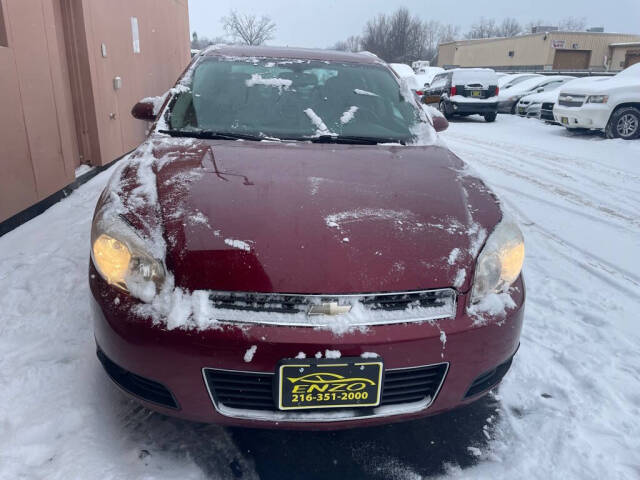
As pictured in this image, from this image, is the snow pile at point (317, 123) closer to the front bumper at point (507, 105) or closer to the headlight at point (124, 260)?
the headlight at point (124, 260)

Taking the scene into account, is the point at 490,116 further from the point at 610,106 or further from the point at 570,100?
the point at 610,106

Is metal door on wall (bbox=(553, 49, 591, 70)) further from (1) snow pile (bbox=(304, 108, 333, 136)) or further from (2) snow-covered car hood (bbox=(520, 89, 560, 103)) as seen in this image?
(1) snow pile (bbox=(304, 108, 333, 136))

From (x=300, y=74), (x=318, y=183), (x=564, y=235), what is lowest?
(x=564, y=235)

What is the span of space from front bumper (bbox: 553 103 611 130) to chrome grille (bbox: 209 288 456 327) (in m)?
9.90

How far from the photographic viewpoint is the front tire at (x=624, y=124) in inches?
380

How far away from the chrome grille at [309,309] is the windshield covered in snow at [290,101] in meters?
1.25

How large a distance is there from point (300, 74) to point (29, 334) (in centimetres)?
211

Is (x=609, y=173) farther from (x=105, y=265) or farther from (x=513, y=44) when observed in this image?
(x=513, y=44)

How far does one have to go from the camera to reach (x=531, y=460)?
199 centimetres

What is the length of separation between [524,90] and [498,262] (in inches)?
653

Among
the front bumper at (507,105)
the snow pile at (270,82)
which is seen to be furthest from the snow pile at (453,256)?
the front bumper at (507,105)

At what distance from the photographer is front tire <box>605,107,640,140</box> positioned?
31.7ft

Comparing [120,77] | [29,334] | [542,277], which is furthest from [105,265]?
[120,77]

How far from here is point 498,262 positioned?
194cm
